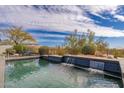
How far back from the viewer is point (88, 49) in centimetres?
438

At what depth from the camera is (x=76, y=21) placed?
4.34 meters

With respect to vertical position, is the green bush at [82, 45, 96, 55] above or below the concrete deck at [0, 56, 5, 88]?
above

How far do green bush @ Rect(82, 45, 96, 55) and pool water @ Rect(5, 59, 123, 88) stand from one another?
25 cm

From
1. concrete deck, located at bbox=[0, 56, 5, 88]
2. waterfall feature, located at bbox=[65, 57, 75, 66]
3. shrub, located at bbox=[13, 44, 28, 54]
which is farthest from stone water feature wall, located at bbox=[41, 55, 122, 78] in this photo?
concrete deck, located at bbox=[0, 56, 5, 88]

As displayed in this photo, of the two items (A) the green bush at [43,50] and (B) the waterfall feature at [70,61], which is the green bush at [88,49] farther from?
(A) the green bush at [43,50]

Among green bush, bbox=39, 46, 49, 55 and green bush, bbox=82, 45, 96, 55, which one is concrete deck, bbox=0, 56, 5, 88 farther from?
green bush, bbox=82, 45, 96, 55

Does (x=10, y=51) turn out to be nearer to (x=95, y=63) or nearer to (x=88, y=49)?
(x=88, y=49)

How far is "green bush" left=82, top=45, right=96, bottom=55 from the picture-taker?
436 cm

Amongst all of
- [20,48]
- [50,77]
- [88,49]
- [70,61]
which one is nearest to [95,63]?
[88,49]

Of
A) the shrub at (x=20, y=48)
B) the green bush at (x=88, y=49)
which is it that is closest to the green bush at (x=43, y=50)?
the shrub at (x=20, y=48)

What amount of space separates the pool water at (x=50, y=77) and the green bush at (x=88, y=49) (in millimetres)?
250
